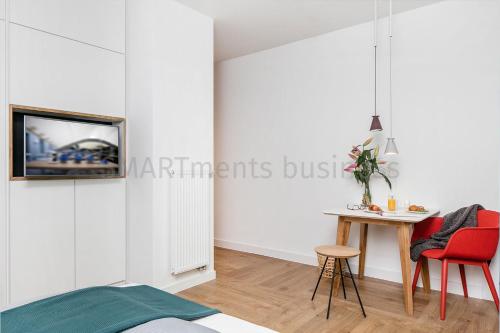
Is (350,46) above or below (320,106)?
above

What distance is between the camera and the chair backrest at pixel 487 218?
283 centimetres

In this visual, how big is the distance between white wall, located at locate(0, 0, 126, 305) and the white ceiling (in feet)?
3.23

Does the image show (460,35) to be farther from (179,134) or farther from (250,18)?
(179,134)

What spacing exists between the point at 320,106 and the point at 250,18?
1.27 m

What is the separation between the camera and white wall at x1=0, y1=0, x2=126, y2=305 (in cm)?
255

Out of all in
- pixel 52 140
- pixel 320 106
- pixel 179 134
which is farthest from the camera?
pixel 320 106

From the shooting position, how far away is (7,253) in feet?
8.29

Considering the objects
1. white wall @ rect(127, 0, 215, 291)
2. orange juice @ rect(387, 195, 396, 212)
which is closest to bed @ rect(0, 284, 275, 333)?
white wall @ rect(127, 0, 215, 291)

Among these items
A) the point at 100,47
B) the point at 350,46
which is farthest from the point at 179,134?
the point at 350,46

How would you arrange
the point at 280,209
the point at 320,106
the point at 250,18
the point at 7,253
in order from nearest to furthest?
1. the point at 7,253
2. the point at 250,18
3. the point at 320,106
4. the point at 280,209

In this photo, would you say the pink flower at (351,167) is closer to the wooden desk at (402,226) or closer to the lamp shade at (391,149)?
the lamp shade at (391,149)

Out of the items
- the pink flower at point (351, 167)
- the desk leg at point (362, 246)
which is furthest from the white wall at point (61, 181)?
the desk leg at point (362, 246)

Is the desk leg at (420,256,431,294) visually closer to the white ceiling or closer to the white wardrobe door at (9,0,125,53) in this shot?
the white ceiling

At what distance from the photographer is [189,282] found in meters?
3.49
